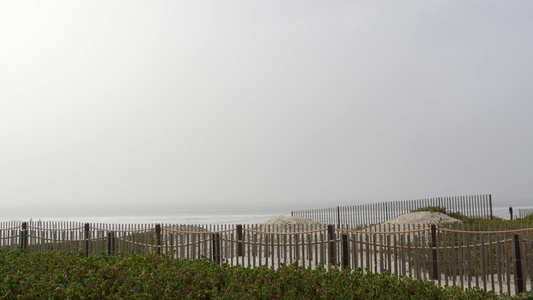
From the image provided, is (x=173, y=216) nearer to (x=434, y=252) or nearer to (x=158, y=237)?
(x=158, y=237)

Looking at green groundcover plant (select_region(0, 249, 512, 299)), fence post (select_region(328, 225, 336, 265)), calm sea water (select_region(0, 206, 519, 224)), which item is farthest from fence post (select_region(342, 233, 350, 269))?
calm sea water (select_region(0, 206, 519, 224))

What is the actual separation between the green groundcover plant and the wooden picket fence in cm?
91

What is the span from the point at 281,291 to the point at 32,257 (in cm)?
636

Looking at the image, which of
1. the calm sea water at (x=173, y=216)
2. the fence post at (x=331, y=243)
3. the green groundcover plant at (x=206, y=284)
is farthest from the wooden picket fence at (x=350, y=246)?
the calm sea water at (x=173, y=216)

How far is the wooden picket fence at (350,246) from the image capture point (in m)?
9.38

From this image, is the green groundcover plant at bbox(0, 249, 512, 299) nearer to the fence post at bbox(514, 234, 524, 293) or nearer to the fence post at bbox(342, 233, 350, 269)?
the fence post at bbox(342, 233, 350, 269)

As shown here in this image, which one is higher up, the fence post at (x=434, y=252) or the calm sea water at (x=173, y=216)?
the fence post at (x=434, y=252)

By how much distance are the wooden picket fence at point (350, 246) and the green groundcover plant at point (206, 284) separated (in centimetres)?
91

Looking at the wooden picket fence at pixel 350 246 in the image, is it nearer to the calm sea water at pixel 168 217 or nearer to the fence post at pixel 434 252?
the fence post at pixel 434 252

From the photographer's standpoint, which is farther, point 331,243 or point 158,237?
point 158,237

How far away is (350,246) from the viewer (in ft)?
37.7

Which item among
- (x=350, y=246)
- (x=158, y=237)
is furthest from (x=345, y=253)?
(x=158, y=237)

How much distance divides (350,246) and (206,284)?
5.61 metres

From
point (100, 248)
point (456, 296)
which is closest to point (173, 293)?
point (456, 296)
